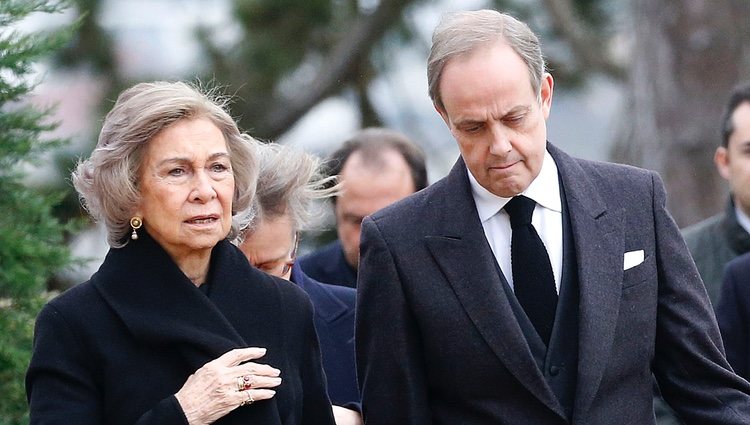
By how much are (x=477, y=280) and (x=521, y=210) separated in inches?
8.4

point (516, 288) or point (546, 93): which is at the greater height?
point (546, 93)

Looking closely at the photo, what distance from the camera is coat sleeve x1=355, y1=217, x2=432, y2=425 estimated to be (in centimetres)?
394

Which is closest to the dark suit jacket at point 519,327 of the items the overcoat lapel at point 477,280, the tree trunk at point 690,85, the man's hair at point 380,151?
the overcoat lapel at point 477,280

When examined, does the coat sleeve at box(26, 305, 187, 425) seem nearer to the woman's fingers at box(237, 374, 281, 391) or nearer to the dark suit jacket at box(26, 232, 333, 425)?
the dark suit jacket at box(26, 232, 333, 425)

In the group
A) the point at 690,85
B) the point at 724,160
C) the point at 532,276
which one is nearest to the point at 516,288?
the point at 532,276

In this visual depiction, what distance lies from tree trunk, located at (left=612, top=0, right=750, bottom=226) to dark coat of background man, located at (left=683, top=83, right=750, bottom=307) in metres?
4.12

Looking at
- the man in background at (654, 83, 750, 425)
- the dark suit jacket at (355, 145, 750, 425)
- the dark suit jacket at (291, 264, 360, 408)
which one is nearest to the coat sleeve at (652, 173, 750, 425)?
the dark suit jacket at (355, 145, 750, 425)

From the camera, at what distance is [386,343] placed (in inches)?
156

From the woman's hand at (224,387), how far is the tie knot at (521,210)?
0.74m

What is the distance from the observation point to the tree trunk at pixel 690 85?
32.7 feet

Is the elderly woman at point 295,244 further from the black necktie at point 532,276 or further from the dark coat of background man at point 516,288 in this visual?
the black necktie at point 532,276

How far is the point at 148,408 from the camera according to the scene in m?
3.76

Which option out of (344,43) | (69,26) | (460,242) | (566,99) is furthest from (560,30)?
(460,242)

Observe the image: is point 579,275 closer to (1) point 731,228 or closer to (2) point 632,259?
(2) point 632,259
